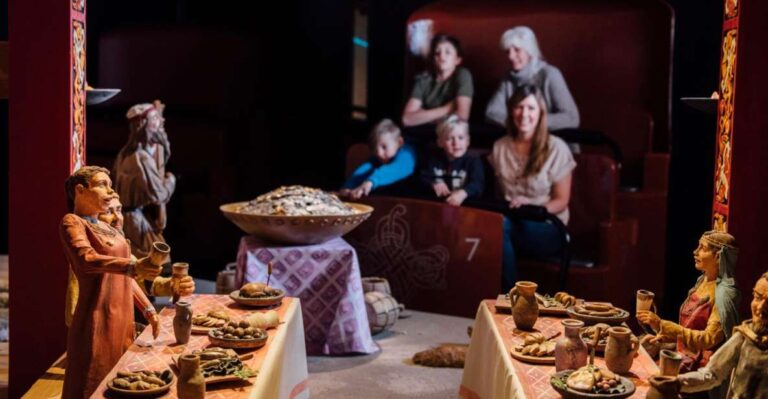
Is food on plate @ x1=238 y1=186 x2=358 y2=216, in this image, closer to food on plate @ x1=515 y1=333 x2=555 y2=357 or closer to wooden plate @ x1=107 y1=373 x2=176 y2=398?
food on plate @ x1=515 y1=333 x2=555 y2=357

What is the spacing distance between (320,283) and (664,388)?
3563 mm

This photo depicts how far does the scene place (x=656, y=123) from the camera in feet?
29.2

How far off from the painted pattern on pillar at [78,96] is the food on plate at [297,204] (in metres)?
1.42

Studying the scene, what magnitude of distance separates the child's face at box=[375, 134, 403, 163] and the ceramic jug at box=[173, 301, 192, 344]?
3.89 metres

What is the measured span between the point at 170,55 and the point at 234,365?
658 centimetres

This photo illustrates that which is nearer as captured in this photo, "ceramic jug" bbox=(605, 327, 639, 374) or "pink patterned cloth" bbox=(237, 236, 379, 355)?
"ceramic jug" bbox=(605, 327, 639, 374)

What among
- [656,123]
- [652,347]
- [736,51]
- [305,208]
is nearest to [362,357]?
[305,208]

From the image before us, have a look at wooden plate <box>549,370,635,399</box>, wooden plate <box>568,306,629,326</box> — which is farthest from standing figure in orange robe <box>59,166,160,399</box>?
wooden plate <box>568,306,629,326</box>

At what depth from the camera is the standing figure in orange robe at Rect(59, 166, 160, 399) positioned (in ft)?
13.4

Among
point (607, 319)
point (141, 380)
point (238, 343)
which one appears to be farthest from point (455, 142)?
point (141, 380)

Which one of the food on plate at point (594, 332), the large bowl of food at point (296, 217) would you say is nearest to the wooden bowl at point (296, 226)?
the large bowl of food at point (296, 217)

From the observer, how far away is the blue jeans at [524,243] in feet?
25.2

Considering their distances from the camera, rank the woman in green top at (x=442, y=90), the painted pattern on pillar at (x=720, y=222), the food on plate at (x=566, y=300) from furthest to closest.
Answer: the woman in green top at (x=442, y=90)
the food on plate at (x=566, y=300)
the painted pattern on pillar at (x=720, y=222)

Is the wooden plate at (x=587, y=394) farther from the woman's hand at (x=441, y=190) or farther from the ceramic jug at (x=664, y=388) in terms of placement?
the woman's hand at (x=441, y=190)
